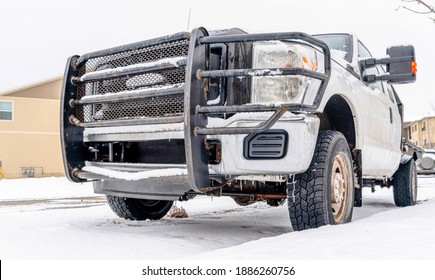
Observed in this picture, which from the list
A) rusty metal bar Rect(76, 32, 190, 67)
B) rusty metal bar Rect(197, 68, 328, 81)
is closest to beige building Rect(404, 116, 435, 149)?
rusty metal bar Rect(76, 32, 190, 67)

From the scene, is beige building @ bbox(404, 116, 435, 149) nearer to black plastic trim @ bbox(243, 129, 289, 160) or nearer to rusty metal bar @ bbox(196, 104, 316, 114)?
black plastic trim @ bbox(243, 129, 289, 160)

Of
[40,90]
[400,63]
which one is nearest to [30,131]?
[40,90]

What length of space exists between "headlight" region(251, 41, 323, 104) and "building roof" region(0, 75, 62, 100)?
24.7m

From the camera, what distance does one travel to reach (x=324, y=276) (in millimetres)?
2510

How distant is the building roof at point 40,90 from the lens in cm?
2655

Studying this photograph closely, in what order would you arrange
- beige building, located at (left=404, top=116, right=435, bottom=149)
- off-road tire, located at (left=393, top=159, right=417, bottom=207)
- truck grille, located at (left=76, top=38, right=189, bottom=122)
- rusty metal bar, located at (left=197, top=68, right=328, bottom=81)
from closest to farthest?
1. rusty metal bar, located at (left=197, top=68, right=328, bottom=81)
2. truck grille, located at (left=76, top=38, right=189, bottom=122)
3. off-road tire, located at (left=393, top=159, right=417, bottom=207)
4. beige building, located at (left=404, top=116, right=435, bottom=149)

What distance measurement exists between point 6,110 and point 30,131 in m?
1.54

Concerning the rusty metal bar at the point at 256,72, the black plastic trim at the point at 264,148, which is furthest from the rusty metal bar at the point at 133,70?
the black plastic trim at the point at 264,148

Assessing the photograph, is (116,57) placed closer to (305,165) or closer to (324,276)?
(305,165)

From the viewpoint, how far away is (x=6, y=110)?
85.3 feet

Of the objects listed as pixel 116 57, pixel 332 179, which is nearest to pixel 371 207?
pixel 332 179

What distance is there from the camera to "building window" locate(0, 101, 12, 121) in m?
25.9

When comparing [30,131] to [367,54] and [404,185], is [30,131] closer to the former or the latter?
[404,185]

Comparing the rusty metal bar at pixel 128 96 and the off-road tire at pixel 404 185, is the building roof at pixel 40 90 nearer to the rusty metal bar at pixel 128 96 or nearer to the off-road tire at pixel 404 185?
the off-road tire at pixel 404 185
